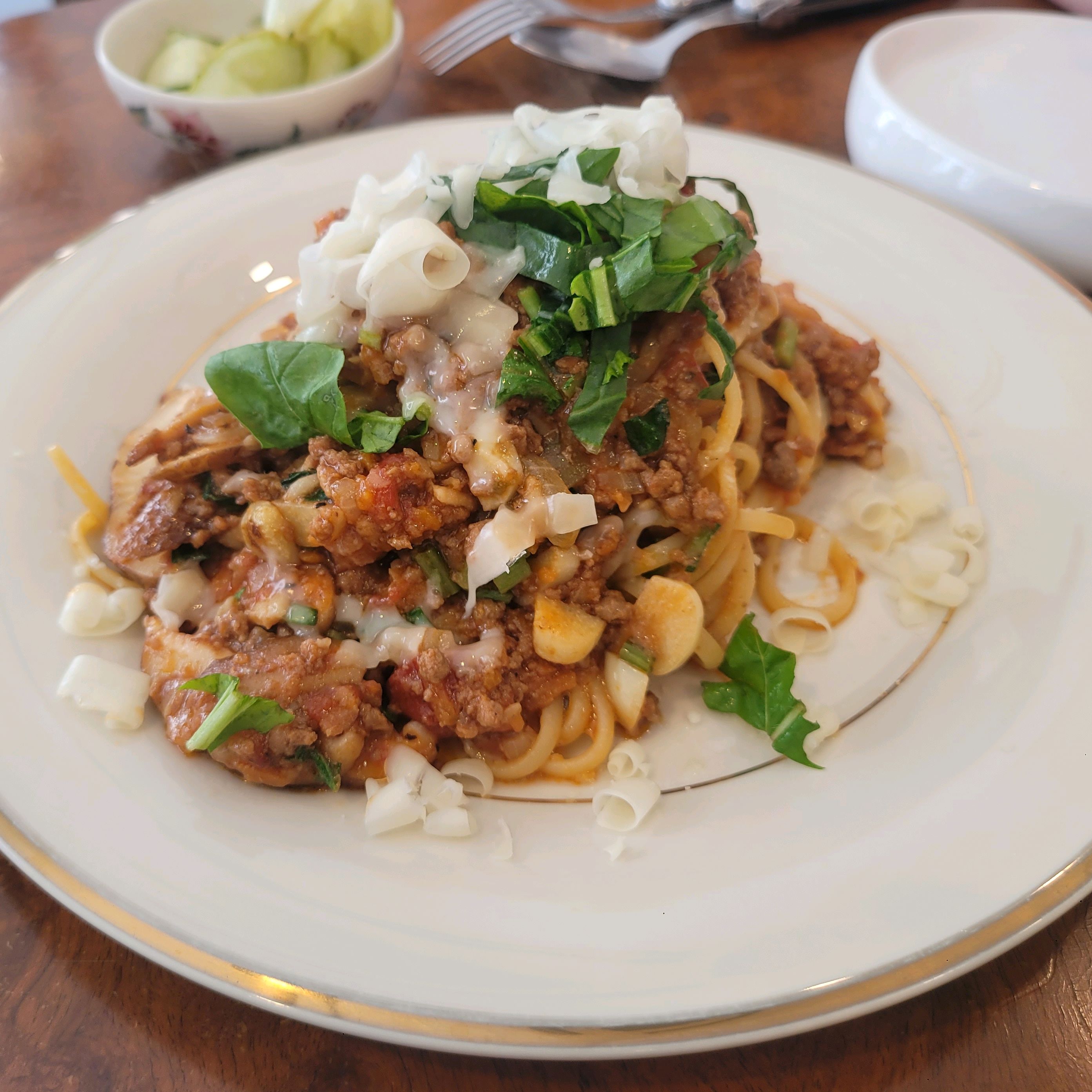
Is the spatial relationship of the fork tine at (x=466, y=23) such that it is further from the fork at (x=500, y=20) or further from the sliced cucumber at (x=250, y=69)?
the sliced cucumber at (x=250, y=69)

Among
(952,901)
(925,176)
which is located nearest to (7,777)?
(952,901)

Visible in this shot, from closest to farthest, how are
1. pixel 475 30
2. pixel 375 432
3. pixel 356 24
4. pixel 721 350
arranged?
pixel 375 432 < pixel 721 350 < pixel 356 24 < pixel 475 30

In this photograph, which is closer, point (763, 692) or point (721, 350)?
point (763, 692)

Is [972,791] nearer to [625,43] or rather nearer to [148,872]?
[148,872]

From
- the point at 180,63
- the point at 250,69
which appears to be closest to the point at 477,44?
the point at 250,69

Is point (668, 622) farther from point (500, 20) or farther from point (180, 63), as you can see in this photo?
point (500, 20)

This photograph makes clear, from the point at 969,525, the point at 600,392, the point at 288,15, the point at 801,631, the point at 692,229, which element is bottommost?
the point at 801,631
